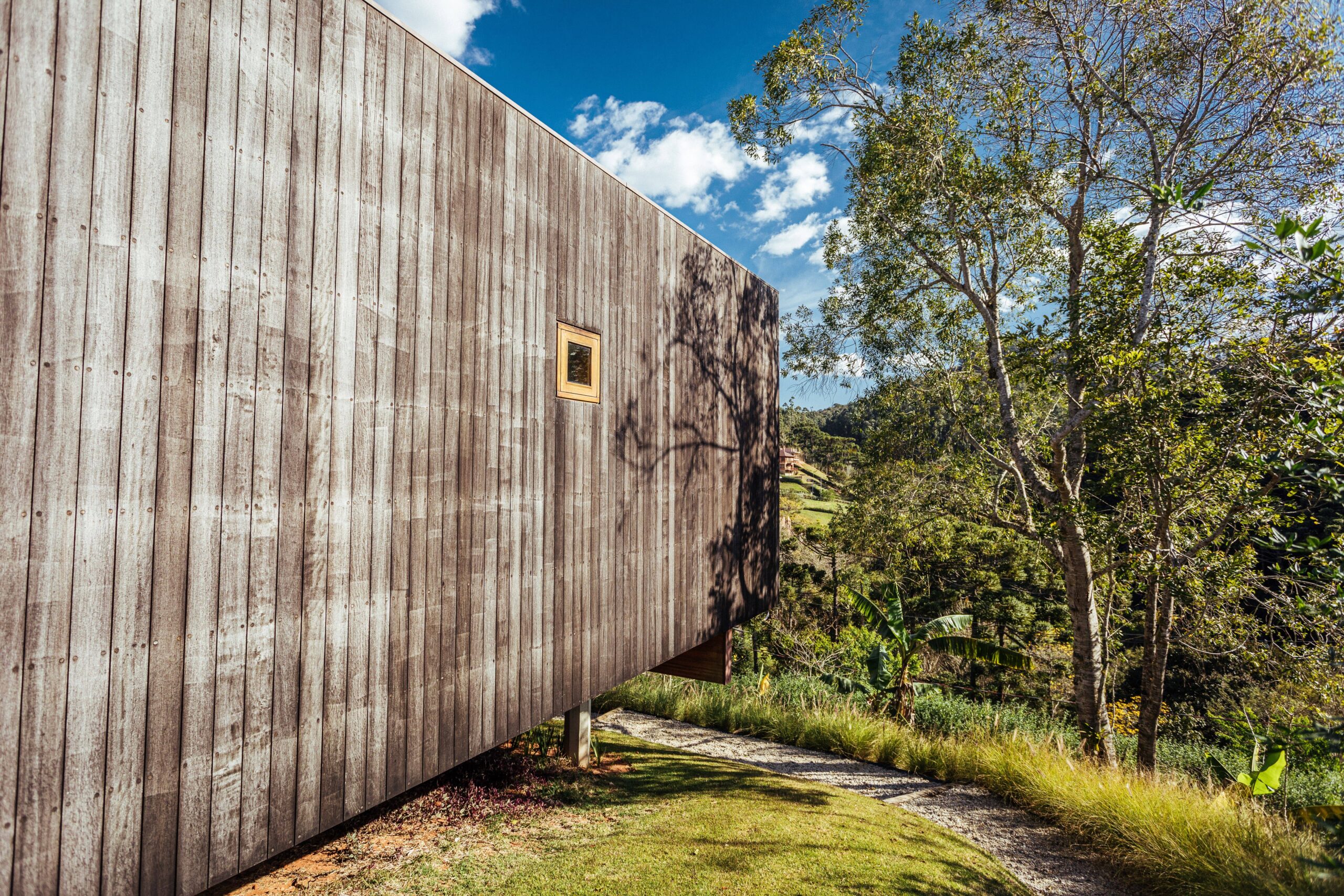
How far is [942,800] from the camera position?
285 inches

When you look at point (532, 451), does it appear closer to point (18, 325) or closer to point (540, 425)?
point (540, 425)

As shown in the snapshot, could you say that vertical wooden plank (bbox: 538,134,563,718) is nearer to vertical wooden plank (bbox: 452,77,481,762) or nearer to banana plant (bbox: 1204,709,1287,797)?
vertical wooden plank (bbox: 452,77,481,762)

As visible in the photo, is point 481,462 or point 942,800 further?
point 942,800

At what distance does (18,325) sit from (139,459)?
55cm

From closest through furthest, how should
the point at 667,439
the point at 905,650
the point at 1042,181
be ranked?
the point at 667,439
the point at 1042,181
the point at 905,650

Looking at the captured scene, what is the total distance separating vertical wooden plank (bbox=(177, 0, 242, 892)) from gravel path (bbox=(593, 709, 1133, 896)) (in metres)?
6.49

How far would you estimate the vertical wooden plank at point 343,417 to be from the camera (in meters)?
2.83

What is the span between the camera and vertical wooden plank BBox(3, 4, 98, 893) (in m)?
1.98

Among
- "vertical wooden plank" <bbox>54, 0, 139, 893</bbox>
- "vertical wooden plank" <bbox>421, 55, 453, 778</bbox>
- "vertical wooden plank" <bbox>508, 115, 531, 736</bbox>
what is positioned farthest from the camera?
"vertical wooden plank" <bbox>508, 115, 531, 736</bbox>

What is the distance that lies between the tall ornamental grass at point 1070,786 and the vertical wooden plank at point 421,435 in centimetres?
346

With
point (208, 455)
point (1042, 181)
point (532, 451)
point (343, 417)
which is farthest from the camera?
point (1042, 181)

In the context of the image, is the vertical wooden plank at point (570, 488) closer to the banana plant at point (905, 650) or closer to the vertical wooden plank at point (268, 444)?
the vertical wooden plank at point (268, 444)

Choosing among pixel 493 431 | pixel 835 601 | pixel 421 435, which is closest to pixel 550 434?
pixel 493 431

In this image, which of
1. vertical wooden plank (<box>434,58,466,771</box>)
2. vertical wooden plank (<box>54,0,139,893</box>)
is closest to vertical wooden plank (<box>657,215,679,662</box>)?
vertical wooden plank (<box>434,58,466,771</box>)
